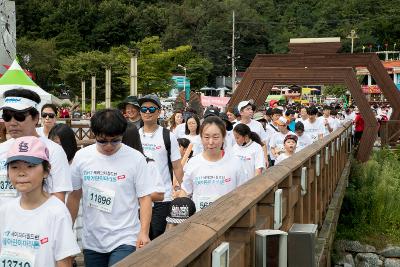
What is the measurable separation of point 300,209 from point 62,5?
82697mm

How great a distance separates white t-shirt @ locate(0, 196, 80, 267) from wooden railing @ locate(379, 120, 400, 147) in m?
18.6

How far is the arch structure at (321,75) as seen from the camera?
17.4 m

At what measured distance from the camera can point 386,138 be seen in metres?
21.3

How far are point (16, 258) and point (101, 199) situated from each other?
1021 mm

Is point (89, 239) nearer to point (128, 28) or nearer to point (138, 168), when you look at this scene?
point (138, 168)

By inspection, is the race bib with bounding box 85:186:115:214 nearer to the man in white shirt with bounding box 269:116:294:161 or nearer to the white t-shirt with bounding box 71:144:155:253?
the white t-shirt with bounding box 71:144:155:253

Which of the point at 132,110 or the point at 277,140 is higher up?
the point at 132,110

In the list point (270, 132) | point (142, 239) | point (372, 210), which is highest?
point (270, 132)

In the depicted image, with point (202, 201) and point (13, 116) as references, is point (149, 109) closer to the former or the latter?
point (202, 201)

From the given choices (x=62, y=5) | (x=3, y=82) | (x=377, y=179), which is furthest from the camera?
(x=62, y=5)

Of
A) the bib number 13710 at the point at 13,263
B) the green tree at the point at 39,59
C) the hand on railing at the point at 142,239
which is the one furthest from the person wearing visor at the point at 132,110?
the green tree at the point at 39,59

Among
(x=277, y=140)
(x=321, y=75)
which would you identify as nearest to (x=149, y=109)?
(x=277, y=140)

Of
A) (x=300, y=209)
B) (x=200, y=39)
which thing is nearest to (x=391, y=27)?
(x=200, y=39)

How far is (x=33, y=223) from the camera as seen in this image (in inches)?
124
